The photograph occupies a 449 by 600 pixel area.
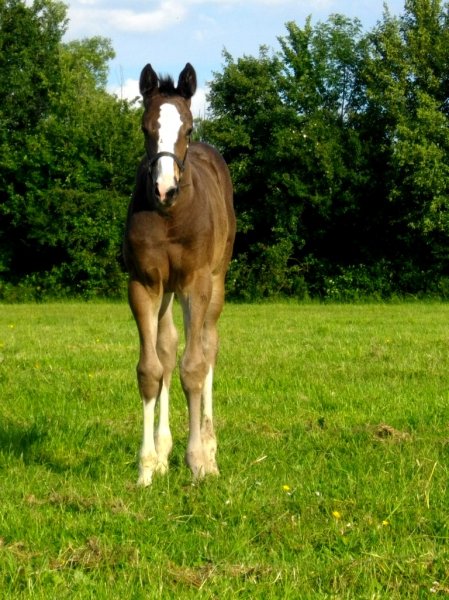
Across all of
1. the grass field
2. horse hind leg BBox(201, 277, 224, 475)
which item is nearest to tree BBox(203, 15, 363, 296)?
the grass field

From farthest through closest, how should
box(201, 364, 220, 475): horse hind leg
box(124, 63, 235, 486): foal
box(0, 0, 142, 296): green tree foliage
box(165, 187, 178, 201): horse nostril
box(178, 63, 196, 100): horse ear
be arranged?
box(0, 0, 142, 296): green tree foliage, box(178, 63, 196, 100): horse ear, box(201, 364, 220, 475): horse hind leg, box(124, 63, 235, 486): foal, box(165, 187, 178, 201): horse nostril

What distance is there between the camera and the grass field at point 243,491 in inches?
168

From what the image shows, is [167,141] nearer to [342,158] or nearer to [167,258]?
[167,258]

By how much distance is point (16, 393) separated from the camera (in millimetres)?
9461

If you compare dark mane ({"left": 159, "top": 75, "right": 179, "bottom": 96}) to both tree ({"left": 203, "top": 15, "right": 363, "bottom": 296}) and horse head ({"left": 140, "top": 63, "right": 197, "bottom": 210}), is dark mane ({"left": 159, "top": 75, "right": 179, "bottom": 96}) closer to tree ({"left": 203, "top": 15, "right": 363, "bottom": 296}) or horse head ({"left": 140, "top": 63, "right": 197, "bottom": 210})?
horse head ({"left": 140, "top": 63, "right": 197, "bottom": 210})

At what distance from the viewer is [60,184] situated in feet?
119

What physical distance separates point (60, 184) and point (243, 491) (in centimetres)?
3160

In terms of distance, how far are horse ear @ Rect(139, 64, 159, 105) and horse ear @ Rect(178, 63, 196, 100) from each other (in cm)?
15

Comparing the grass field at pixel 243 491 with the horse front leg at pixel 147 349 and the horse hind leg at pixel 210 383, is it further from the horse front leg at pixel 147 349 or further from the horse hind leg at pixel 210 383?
the horse front leg at pixel 147 349

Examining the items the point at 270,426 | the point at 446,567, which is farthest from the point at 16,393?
the point at 446,567

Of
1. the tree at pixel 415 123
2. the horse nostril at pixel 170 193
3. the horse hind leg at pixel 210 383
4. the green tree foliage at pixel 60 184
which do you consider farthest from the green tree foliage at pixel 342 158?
the horse nostril at pixel 170 193

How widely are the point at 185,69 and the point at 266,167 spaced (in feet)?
95.0

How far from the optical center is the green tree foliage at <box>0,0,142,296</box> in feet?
115

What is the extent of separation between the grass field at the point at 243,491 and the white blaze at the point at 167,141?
1779 millimetres
